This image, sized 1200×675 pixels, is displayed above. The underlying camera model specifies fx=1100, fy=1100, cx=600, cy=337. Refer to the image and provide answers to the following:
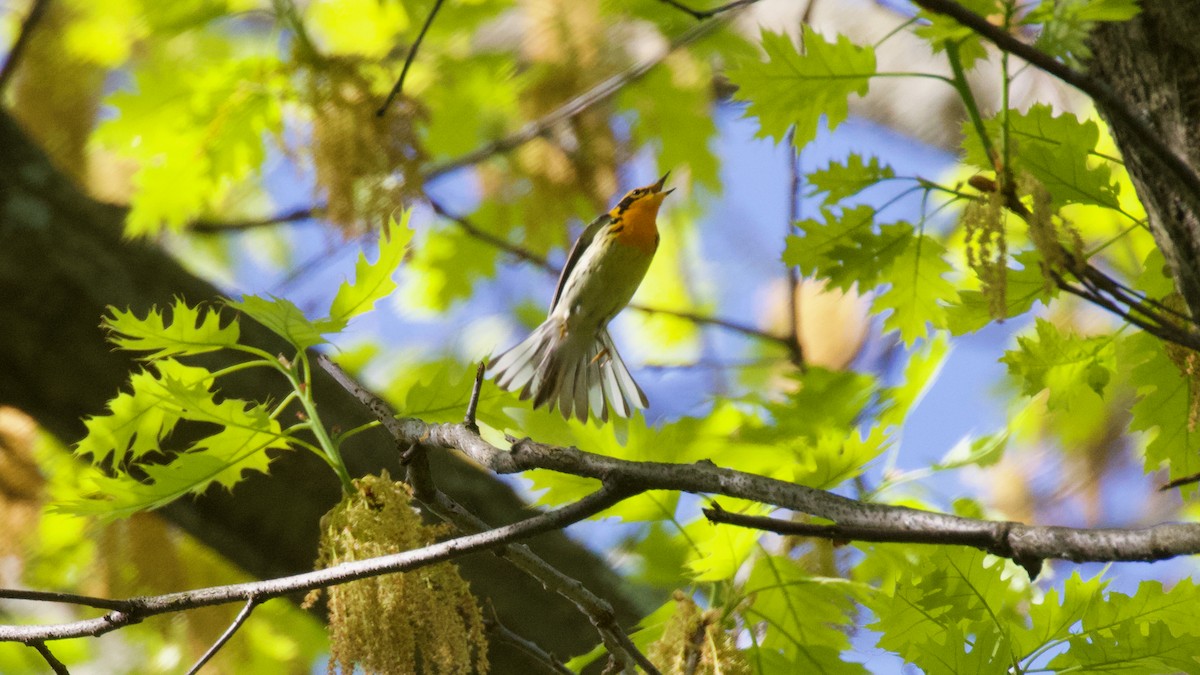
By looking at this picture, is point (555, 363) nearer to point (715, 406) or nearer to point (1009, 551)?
point (715, 406)

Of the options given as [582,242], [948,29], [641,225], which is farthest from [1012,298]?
[582,242]

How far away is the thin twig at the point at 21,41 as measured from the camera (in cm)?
328

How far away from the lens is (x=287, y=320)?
5.38 feet

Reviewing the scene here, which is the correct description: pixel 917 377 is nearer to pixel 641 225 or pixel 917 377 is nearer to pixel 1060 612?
pixel 1060 612

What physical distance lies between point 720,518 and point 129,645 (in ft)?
15.0

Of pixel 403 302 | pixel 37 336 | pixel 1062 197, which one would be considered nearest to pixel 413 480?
pixel 1062 197

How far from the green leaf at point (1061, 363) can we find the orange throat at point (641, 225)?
152 centimetres

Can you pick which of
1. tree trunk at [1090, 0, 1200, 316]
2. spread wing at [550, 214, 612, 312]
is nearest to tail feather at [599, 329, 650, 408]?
spread wing at [550, 214, 612, 312]

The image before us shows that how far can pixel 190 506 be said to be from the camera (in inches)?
111

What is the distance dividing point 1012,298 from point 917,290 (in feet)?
0.97

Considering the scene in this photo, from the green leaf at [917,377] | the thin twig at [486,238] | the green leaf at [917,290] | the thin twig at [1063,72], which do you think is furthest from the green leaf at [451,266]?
the thin twig at [1063,72]

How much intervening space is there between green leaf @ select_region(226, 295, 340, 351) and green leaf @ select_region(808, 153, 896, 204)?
83 cm

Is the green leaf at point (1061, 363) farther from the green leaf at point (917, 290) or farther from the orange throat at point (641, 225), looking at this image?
the orange throat at point (641, 225)

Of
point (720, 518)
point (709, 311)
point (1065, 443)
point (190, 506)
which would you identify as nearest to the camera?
point (720, 518)
